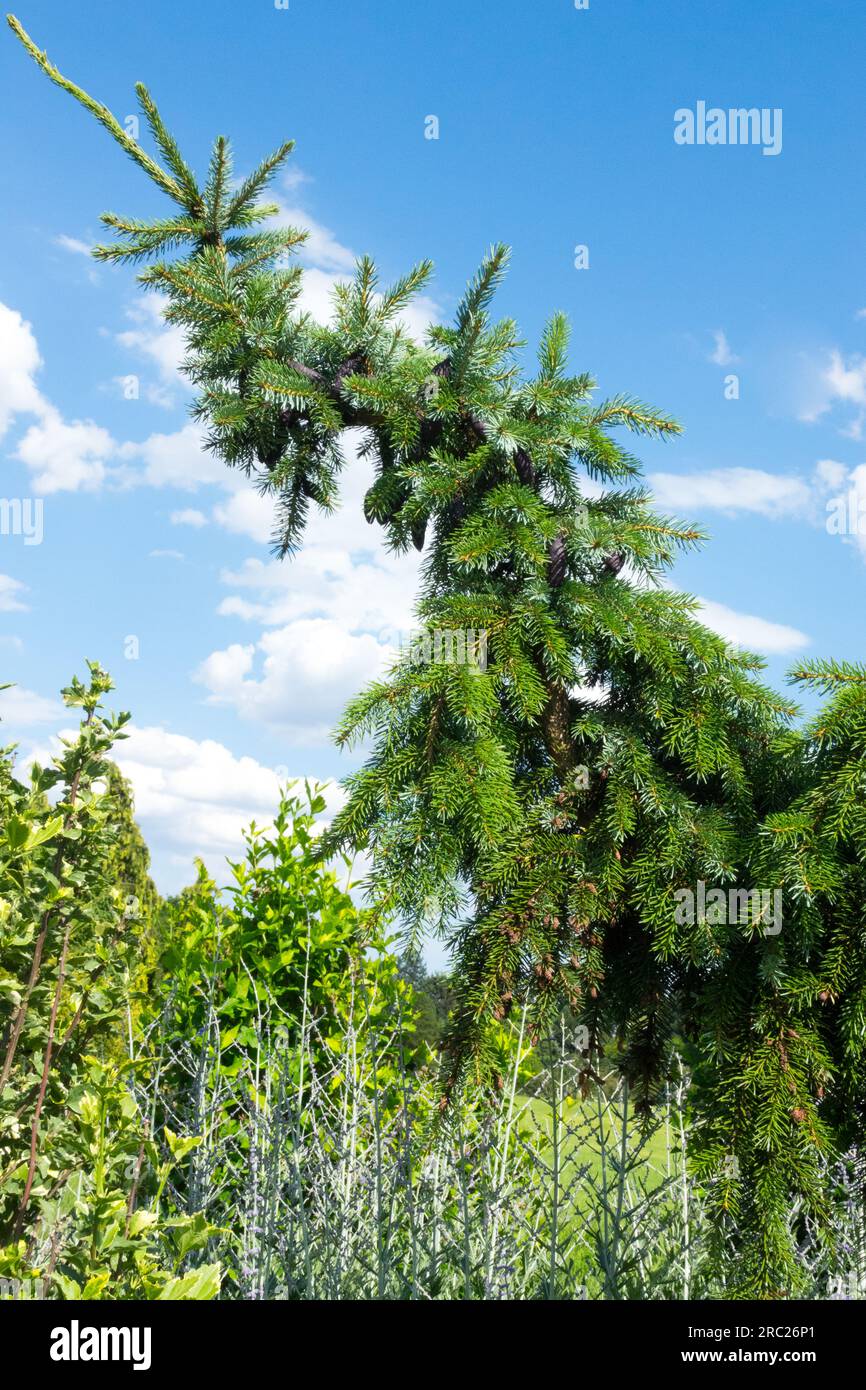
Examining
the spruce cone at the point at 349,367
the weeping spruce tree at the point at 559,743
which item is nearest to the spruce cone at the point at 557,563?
the weeping spruce tree at the point at 559,743

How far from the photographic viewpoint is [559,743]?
2.43 metres

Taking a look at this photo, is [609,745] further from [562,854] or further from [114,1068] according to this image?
[114,1068]

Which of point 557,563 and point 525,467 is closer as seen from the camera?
point 557,563

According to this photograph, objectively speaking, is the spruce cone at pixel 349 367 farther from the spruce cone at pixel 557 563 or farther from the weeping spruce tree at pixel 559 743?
the spruce cone at pixel 557 563

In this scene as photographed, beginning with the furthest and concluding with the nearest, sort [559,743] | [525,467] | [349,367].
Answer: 1. [349,367]
2. [525,467]
3. [559,743]

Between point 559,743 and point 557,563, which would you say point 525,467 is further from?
point 559,743

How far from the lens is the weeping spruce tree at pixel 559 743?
2.00 meters

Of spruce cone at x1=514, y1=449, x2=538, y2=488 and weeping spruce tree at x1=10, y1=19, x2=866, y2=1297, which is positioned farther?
spruce cone at x1=514, y1=449, x2=538, y2=488

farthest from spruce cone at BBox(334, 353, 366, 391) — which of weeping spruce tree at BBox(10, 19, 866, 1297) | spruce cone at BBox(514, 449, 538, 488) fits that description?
spruce cone at BBox(514, 449, 538, 488)

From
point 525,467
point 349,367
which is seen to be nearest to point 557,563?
point 525,467

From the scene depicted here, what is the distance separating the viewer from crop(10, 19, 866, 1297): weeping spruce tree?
2004 millimetres

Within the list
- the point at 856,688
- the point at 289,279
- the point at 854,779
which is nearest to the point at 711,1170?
the point at 854,779

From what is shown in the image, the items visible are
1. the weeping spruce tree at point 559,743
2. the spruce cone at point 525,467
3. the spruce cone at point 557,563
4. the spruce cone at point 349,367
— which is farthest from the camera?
the spruce cone at point 349,367

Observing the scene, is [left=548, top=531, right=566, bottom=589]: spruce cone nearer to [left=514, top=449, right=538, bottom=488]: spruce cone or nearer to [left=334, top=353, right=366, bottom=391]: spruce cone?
[left=514, top=449, right=538, bottom=488]: spruce cone
